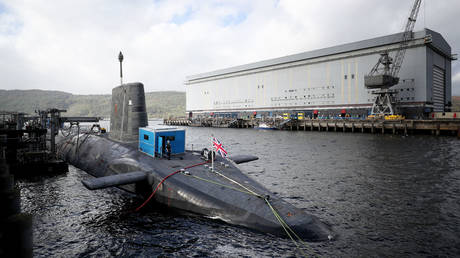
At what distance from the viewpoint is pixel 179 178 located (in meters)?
11.5

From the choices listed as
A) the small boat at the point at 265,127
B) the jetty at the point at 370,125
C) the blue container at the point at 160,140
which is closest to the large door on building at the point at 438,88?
the jetty at the point at 370,125

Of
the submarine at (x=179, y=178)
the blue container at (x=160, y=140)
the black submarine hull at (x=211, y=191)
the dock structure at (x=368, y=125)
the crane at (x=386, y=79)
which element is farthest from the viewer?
the crane at (x=386, y=79)

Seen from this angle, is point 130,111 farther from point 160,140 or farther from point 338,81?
point 338,81

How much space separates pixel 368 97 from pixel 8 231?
75.3 m

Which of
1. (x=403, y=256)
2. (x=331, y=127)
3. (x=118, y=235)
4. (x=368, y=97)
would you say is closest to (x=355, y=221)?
(x=403, y=256)

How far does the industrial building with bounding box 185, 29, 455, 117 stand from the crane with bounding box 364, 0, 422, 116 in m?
1.32

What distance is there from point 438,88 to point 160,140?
77380 millimetres

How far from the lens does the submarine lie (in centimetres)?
893

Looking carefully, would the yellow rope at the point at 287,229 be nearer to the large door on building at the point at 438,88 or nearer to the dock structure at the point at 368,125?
the dock structure at the point at 368,125

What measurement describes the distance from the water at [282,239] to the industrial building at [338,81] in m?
52.8

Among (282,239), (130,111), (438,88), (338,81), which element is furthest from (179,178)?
(438,88)

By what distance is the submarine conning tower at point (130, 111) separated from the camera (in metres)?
16.4

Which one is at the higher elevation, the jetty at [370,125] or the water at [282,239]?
the jetty at [370,125]

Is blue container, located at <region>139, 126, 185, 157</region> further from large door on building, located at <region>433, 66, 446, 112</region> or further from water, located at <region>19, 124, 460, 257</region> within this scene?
large door on building, located at <region>433, 66, 446, 112</region>
